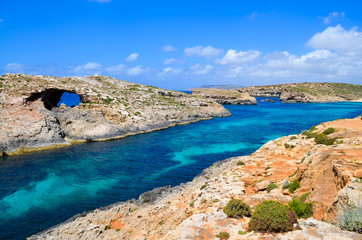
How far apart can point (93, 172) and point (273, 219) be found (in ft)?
99.3

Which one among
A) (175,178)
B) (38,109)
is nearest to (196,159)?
(175,178)

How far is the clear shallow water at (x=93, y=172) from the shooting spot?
→ 24.4m

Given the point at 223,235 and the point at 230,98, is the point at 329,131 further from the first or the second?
the point at 230,98

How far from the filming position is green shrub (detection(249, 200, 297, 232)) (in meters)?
11.8

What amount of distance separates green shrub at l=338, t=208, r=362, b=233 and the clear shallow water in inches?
883

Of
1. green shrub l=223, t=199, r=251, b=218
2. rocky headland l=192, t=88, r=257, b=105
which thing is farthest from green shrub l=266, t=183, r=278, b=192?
rocky headland l=192, t=88, r=257, b=105

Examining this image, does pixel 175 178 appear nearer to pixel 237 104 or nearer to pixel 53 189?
pixel 53 189

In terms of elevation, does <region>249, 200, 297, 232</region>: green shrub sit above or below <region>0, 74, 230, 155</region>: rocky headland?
below

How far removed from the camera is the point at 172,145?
51.9 m

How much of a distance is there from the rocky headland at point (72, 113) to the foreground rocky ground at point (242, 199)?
3352cm

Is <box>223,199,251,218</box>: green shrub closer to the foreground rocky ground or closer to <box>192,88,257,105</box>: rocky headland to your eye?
the foreground rocky ground

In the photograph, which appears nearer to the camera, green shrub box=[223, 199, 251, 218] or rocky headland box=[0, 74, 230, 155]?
green shrub box=[223, 199, 251, 218]

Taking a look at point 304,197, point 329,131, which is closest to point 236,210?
point 304,197

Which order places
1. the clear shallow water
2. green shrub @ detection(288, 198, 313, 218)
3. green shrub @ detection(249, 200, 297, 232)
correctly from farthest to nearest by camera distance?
the clear shallow water
green shrub @ detection(288, 198, 313, 218)
green shrub @ detection(249, 200, 297, 232)
